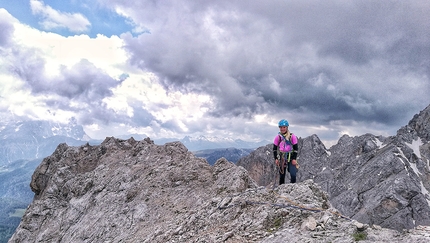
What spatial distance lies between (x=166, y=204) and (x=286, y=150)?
31.5 ft

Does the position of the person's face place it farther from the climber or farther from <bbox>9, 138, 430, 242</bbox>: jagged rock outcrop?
<bbox>9, 138, 430, 242</bbox>: jagged rock outcrop

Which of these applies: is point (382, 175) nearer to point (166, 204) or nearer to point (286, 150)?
point (286, 150)

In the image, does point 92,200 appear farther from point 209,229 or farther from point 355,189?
point 355,189

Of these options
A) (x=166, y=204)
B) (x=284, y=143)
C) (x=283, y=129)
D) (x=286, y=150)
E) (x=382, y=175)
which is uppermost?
(x=283, y=129)

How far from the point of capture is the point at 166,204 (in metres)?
22.9

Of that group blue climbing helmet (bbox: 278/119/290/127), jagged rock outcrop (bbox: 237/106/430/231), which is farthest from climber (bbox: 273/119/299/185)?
jagged rock outcrop (bbox: 237/106/430/231)

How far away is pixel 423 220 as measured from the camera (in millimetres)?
113500

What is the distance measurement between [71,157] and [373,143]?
168338mm

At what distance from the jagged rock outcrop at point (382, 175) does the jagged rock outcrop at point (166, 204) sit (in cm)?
11436

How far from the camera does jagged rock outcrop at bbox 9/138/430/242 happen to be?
13852mm

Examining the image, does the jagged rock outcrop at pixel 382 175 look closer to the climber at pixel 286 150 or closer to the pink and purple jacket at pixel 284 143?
the climber at pixel 286 150

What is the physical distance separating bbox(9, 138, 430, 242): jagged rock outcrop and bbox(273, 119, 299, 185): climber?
2586 mm

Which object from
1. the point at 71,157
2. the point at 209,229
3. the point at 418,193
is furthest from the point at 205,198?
the point at 418,193

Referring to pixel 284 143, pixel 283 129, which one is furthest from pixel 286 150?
pixel 283 129
